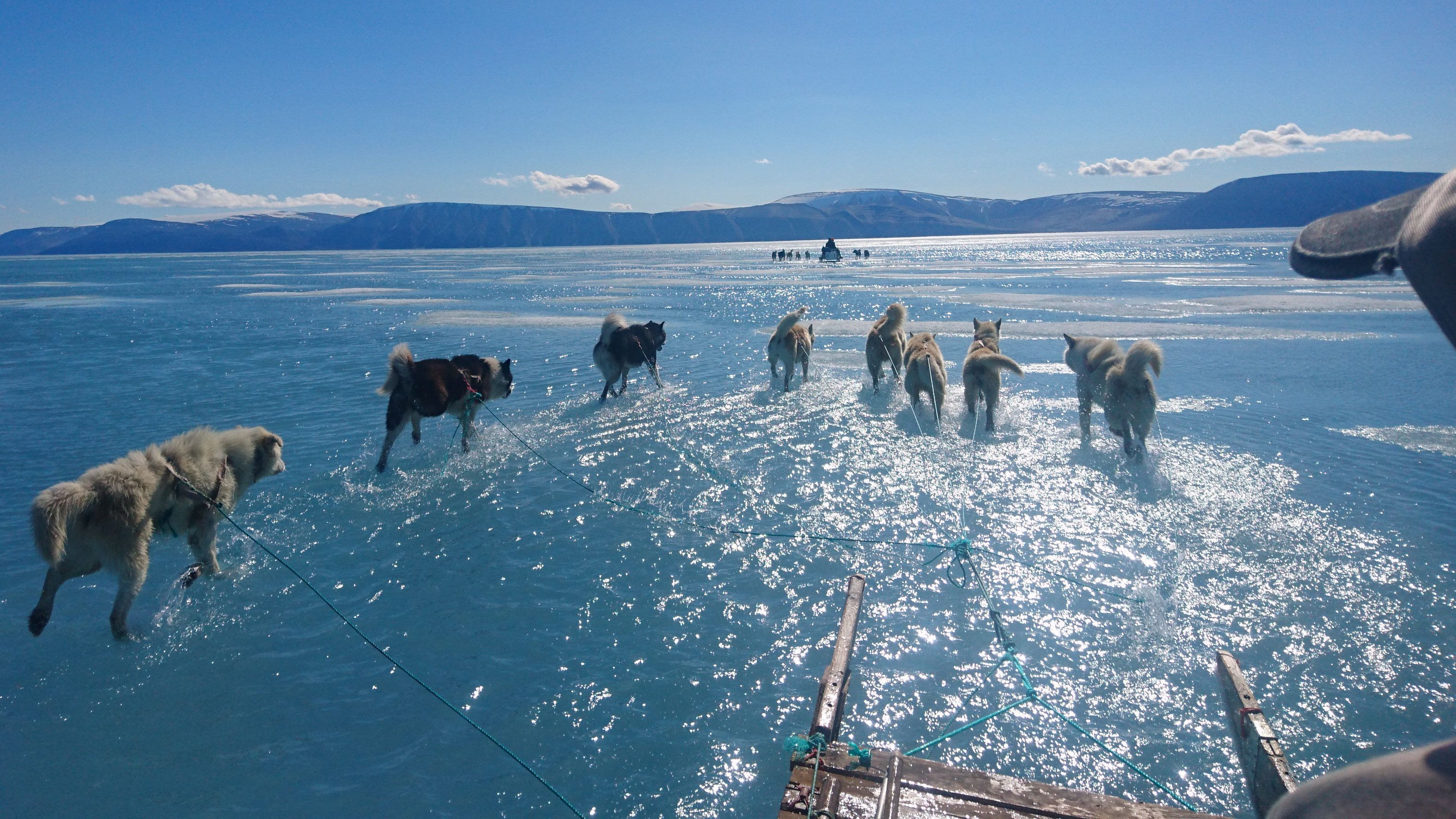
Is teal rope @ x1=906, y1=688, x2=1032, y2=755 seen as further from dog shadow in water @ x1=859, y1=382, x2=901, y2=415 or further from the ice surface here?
the ice surface

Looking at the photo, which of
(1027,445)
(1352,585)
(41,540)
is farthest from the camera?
(1027,445)

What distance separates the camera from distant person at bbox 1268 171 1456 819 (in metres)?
0.81

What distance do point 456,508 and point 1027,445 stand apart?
257 inches

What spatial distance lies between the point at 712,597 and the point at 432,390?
493 centimetres

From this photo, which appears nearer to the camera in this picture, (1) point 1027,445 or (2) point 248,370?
(1) point 1027,445

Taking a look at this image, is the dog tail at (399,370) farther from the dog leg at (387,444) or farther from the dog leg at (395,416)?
the dog leg at (387,444)

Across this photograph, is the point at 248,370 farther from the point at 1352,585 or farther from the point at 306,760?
the point at 1352,585

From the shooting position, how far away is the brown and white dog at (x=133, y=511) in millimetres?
4383

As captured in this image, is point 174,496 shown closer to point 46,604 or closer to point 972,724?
point 46,604

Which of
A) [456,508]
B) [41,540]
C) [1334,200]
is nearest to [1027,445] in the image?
[456,508]

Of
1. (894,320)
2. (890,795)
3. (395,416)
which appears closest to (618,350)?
(395,416)

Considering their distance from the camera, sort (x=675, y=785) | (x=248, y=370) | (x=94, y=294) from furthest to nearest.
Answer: (x=94, y=294) < (x=248, y=370) < (x=675, y=785)

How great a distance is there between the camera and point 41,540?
425 cm

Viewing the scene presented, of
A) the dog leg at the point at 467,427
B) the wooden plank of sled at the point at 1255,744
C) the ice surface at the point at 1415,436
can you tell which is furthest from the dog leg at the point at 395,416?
the ice surface at the point at 1415,436
